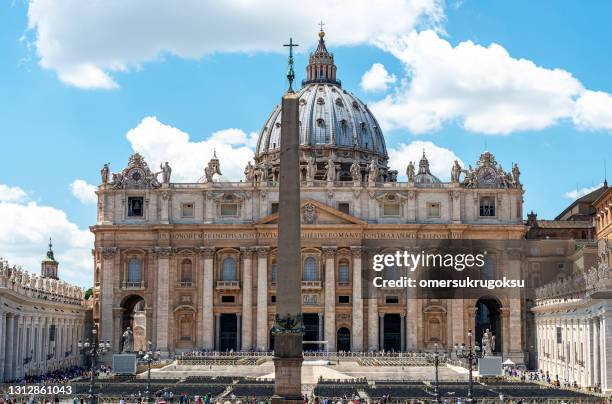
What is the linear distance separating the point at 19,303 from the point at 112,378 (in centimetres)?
817

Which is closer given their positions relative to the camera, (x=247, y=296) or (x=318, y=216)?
(x=318, y=216)

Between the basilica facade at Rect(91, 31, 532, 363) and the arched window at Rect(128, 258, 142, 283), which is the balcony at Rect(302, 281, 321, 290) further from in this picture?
the arched window at Rect(128, 258, 142, 283)

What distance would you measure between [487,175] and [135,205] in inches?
1337

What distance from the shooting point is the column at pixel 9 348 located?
68.3 metres

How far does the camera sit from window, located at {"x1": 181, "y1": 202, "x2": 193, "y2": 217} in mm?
102125

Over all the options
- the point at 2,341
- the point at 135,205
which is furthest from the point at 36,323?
the point at 135,205

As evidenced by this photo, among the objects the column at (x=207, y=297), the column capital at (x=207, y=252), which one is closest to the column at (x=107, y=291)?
the column capital at (x=207, y=252)

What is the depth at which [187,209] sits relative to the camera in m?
102

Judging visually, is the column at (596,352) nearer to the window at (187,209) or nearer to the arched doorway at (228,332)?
the arched doorway at (228,332)

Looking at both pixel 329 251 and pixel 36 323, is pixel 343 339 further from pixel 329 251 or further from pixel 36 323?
pixel 36 323

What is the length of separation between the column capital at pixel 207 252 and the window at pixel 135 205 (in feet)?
23.6

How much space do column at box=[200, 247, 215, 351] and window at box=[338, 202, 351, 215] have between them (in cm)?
1268

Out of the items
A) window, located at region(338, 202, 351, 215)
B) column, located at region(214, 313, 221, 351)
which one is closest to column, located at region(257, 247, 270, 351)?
column, located at region(214, 313, 221, 351)

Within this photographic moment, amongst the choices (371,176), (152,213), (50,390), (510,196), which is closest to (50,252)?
(152,213)
